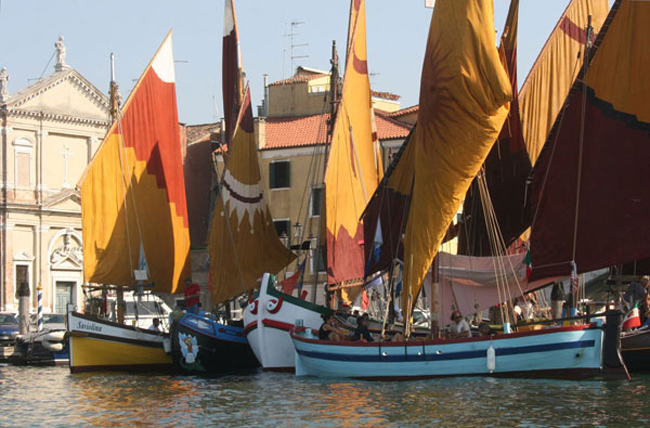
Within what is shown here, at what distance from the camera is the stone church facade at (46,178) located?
199ft

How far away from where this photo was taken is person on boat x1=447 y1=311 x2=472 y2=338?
2770 cm

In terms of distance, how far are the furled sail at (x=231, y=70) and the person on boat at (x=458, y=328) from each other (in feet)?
43.9

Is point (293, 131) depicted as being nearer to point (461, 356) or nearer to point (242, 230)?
point (242, 230)

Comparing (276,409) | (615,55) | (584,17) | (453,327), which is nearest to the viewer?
(276,409)

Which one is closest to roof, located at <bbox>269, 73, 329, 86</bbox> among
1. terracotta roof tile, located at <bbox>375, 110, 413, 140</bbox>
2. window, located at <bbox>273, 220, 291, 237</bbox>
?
terracotta roof tile, located at <bbox>375, 110, 413, 140</bbox>

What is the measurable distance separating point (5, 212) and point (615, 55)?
135ft

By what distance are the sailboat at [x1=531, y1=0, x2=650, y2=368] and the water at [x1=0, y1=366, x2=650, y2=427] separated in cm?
284

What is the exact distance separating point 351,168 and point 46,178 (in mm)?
30860

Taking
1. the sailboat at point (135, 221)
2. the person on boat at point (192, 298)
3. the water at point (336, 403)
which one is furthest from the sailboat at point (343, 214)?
the sailboat at point (135, 221)

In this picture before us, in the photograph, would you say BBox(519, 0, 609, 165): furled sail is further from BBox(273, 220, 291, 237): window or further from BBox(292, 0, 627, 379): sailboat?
BBox(273, 220, 291, 237): window

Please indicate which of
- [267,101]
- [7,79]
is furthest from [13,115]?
[267,101]

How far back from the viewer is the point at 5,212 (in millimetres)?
60375

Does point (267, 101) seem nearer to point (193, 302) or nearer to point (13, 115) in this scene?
point (13, 115)

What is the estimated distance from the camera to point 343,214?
115ft
